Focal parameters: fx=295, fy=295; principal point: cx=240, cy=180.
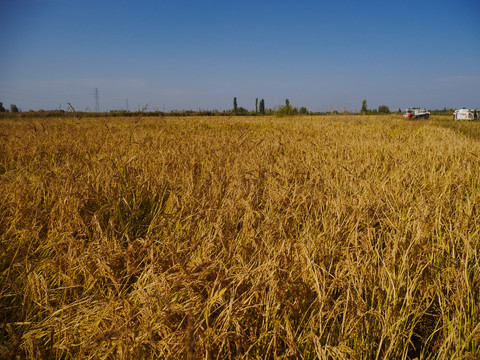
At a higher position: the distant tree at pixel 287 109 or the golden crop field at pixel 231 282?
the distant tree at pixel 287 109

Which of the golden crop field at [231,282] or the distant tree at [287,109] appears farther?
the distant tree at [287,109]

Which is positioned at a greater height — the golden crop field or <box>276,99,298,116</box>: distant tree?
<box>276,99,298,116</box>: distant tree

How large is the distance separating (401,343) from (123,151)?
3.40 m

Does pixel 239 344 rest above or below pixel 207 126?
below

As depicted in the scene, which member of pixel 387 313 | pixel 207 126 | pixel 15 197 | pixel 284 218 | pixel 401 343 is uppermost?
pixel 207 126

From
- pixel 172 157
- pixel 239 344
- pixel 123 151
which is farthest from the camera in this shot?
pixel 123 151

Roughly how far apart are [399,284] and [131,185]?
1858 mm

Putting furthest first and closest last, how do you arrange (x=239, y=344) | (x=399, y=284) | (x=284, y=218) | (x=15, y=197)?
(x=15, y=197) < (x=284, y=218) < (x=399, y=284) < (x=239, y=344)

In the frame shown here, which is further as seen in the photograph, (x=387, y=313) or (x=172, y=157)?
(x=172, y=157)

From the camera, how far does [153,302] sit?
3.23 ft

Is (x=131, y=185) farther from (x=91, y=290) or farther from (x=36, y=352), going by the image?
(x=36, y=352)

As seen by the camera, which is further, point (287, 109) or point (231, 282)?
point (287, 109)

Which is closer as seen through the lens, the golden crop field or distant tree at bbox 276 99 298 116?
the golden crop field

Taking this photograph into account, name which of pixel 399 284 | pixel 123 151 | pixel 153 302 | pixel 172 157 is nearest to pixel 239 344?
pixel 153 302
